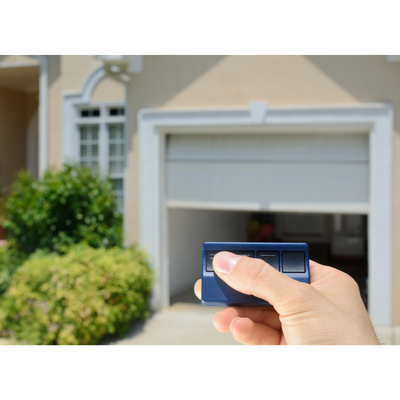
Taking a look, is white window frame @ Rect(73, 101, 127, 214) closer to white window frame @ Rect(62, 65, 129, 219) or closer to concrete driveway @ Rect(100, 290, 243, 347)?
white window frame @ Rect(62, 65, 129, 219)

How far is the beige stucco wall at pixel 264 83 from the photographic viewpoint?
15.5ft

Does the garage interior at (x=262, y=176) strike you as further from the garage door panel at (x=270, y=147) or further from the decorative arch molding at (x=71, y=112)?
the decorative arch molding at (x=71, y=112)

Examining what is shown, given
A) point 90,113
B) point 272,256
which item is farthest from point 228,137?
point 272,256

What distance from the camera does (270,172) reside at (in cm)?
533

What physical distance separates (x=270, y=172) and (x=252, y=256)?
441cm

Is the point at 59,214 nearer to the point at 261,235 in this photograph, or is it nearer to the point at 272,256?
the point at 272,256

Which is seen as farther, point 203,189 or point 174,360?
point 203,189

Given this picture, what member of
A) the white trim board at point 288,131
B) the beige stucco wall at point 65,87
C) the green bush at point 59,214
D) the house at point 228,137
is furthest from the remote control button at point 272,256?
the beige stucco wall at point 65,87

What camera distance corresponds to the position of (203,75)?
5.27m

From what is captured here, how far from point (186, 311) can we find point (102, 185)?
7.08 ft

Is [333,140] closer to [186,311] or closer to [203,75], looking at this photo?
[203,75]

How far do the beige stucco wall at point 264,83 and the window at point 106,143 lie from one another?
55cm

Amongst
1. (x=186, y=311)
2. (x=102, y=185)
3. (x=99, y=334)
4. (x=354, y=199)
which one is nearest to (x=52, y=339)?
(x=99, y=334)

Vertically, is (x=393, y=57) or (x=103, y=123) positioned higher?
(x=393, y=57)
